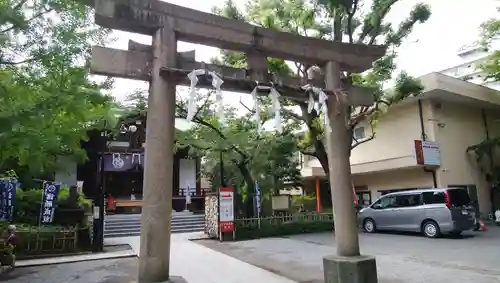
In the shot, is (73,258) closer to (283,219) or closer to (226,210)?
(226,210)

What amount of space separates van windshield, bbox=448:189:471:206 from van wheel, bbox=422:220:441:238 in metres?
1.11

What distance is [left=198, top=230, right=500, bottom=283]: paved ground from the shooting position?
7.64 meters

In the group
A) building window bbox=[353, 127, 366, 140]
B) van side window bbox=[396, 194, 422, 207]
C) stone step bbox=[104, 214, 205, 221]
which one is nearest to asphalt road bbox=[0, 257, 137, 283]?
stone step bbox=[104, 214, 205, 221]

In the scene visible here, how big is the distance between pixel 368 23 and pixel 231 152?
27.3 ft

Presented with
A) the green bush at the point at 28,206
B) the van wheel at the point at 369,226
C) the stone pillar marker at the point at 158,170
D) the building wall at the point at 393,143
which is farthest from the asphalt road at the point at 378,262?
the building wall at the point at 393,143

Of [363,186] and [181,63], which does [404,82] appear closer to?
[363,186]

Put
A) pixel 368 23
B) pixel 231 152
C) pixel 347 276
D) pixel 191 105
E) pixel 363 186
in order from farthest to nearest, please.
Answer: pixel 363 186 → pixel 231 152 → pixel 368 23 → pixel 347 276 → pixel 191 105

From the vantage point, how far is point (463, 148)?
19.8 metres

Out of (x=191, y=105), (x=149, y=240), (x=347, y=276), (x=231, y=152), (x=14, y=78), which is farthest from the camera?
(x=231, y=152)

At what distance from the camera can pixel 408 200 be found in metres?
14.8

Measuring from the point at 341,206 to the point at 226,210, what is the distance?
9.65 metres

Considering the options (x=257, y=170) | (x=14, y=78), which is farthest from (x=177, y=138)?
(x=14, y=78)

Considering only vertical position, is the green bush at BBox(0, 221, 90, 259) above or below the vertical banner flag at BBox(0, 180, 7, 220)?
below

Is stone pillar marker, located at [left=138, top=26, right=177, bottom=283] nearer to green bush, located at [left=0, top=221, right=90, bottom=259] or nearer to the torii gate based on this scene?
the torii gate
